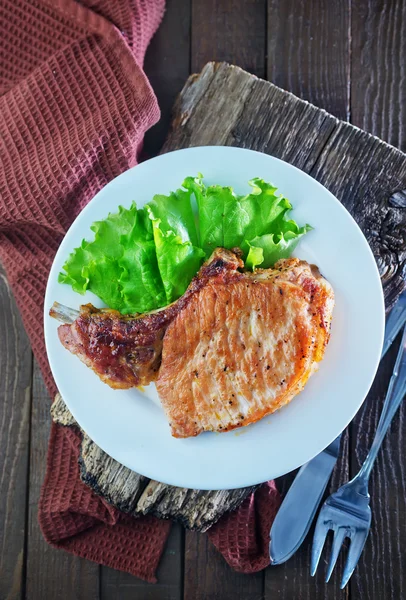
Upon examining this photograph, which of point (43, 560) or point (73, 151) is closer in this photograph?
point (73, 151)

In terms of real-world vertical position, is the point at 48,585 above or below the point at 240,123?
below

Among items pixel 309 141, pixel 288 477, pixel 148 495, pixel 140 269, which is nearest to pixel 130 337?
pixel 140 269

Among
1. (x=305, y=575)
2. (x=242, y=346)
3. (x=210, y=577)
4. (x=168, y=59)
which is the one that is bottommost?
(x=210, y=577)

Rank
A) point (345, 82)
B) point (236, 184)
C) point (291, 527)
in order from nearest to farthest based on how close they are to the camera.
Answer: point (236, 184) → point (291, 527) → point (345, 82)

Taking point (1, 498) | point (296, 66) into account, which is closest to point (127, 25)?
point (296, 66)

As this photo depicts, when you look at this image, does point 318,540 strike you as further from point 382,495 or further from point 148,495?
point 148,495

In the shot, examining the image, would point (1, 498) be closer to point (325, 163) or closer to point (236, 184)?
point (236, 184)

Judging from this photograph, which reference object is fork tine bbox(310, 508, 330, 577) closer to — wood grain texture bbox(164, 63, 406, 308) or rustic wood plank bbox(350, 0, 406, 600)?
rustic wood plank bbox(350, 0, 406, 600)

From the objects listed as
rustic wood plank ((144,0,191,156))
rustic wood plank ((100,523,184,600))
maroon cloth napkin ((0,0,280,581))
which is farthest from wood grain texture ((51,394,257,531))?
rustic wood plank ((144,0,191,156))
